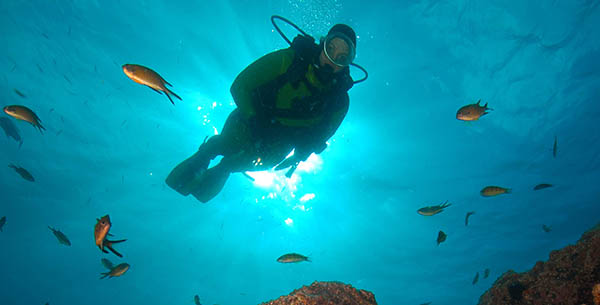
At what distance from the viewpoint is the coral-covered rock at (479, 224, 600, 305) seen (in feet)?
10.2

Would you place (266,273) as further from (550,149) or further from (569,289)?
(569,289)

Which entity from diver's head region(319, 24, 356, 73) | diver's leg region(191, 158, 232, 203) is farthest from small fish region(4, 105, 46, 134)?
diver's head region(319, 24, 356, 73)

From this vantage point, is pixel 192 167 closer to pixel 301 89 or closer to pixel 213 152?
pixel 213 152

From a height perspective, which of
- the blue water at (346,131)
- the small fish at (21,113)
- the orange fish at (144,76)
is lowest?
the orange fish at (144,76)

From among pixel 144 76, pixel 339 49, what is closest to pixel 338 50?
pixel 339 49

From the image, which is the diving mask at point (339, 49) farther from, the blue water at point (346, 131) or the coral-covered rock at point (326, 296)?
the blue water at point (346, 131)

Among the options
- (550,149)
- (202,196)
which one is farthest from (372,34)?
(550,149)

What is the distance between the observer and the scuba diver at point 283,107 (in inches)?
164

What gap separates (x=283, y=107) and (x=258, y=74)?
0.68 m

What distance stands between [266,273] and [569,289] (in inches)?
1598

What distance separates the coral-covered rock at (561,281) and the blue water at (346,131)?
9.47 metres

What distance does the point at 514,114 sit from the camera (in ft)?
46.8

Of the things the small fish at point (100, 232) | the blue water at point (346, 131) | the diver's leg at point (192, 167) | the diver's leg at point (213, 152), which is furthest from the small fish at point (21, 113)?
the blue water at point (346, 131)

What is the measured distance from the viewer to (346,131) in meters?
14.7
